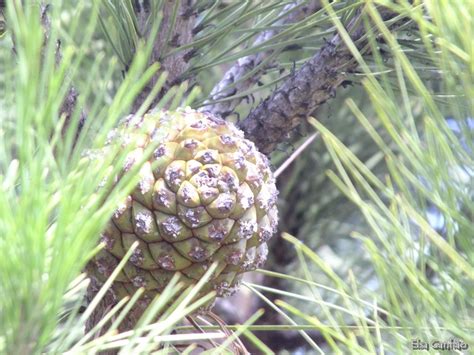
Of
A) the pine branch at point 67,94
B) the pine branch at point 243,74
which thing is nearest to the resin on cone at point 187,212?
the pine branch at point 67,94

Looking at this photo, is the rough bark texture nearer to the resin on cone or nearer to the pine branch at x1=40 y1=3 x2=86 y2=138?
the pine branch at x1=40 y1=3 x2=86 y2=138

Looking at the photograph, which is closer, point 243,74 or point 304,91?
point 304,91

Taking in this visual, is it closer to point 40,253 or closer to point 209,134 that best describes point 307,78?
point 209,134

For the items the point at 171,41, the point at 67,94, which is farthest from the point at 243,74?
the point at 67,94

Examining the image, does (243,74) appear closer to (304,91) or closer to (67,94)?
(304,91)

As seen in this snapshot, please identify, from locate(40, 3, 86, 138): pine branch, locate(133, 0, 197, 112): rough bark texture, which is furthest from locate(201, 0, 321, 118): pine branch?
locate(40, 3, 86, 138): pine branch

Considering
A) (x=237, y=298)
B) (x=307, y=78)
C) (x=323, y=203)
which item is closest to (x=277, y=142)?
(x=307, y=78)
